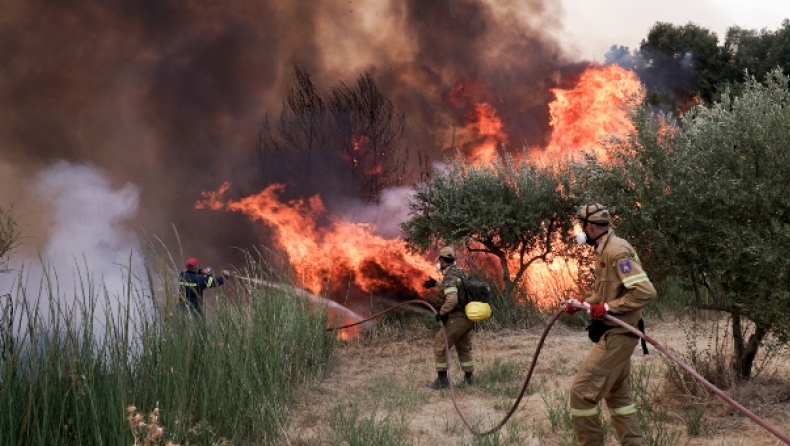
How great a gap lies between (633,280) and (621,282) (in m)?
0.17

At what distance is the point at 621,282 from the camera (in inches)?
212

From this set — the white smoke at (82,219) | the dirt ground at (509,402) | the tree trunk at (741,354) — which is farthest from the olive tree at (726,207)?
the white smoke at (82,219)

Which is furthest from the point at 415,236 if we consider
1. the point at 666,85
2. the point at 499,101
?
the point at 666,85

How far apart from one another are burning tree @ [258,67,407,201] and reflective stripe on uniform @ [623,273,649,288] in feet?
50.0

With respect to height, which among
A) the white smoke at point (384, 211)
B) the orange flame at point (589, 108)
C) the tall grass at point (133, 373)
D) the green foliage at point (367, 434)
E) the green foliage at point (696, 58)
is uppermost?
the green foliage at point (696, 58)

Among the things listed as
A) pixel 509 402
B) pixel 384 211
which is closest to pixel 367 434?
pixel 509 402

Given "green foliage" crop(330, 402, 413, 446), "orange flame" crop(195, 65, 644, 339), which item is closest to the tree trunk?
"green foliage" crop(330, 402, 413, 446)

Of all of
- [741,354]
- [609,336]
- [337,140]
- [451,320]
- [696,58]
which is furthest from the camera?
[696,58]

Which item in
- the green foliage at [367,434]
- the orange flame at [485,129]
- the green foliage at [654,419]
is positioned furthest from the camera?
the orange flame at [485,129]

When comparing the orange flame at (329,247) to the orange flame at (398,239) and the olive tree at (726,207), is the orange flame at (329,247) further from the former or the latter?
the olive tree at (726,207)

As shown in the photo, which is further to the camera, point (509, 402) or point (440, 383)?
point (440, 383)

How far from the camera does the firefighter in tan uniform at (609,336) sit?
5.26 meters

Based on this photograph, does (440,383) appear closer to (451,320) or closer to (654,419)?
(451,320)

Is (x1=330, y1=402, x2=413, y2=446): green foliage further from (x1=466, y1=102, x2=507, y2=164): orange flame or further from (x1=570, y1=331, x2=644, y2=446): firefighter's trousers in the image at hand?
(x1=466, y1=102, x2=507, y2=164): orange flame
